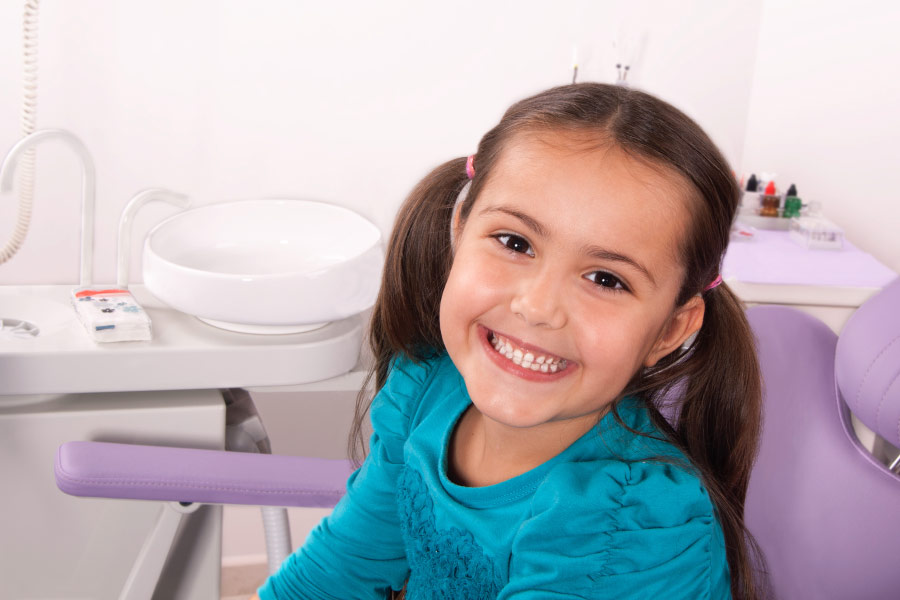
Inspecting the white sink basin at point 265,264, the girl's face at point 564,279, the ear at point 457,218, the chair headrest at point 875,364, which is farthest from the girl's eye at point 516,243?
the white sink basin at point 265,264

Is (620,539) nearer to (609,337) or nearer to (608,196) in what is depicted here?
(609,337)

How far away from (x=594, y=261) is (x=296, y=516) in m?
1.61

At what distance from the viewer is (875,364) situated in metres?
0.96

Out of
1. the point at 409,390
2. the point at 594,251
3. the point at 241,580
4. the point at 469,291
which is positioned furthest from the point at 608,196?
the point at 241,580

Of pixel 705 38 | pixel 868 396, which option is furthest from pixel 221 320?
pixel 705 38

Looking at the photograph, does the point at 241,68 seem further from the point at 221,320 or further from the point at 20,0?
the point at 221,320

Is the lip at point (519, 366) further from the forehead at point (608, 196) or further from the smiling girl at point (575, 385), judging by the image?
the forehead at point (608, 196)

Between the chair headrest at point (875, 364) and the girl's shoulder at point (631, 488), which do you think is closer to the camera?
the girl's shoulder at point (631, 488)

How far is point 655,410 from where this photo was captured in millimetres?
924

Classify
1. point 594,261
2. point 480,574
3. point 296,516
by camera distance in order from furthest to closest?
1. point 296,516
2. point 480,574
3. point 594,261

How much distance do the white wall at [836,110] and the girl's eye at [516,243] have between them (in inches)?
48.5

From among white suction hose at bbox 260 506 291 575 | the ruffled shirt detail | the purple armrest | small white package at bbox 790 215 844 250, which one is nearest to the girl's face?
the ruffled shirt detail

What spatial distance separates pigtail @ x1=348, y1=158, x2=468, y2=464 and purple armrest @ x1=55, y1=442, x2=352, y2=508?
0.69 feet

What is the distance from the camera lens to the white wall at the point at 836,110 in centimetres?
175
